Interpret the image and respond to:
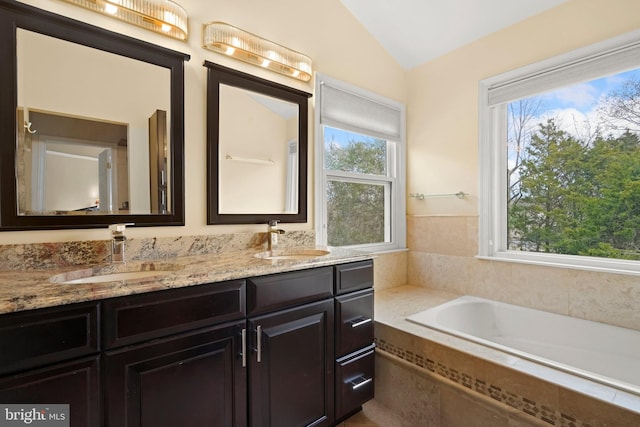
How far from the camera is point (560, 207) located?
2141 mm

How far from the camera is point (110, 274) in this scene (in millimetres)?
1275

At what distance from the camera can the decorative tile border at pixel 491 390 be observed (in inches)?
48.6

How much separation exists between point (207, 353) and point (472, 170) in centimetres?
224

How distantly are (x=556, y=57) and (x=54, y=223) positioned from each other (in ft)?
9.61

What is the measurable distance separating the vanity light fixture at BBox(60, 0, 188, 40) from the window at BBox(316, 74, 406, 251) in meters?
0.94

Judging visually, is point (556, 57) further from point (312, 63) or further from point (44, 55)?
point (44, 55)

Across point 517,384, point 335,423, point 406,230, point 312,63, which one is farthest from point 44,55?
point 406,230

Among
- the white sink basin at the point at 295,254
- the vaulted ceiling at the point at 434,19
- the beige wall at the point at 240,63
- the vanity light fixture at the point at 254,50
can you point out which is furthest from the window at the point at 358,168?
the vaulted ceiling at the point at 434,19

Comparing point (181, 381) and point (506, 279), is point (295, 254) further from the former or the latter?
point (506, 279)

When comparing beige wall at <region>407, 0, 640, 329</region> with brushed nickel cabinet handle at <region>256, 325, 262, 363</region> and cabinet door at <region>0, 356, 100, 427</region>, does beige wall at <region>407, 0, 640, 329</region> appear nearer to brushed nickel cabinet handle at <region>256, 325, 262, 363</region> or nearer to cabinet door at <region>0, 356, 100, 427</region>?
brushed nickel cabinet handle at <region>256, 325, 262, 363</region>

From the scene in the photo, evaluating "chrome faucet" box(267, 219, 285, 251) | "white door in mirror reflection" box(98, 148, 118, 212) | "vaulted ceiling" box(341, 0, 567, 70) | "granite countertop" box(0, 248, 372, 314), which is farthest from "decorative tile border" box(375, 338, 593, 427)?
→ "vaulted ceiling" box(341, 0, 567, 70)

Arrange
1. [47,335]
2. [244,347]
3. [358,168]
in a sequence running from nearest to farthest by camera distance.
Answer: [47,335]
[244,347]
[358,168]

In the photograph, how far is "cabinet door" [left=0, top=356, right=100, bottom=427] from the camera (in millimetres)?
812

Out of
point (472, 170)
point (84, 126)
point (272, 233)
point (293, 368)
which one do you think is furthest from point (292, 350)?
point (472, 170)
